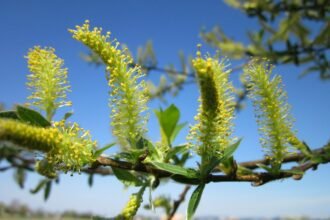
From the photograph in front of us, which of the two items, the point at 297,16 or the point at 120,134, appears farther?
the point at 297,16

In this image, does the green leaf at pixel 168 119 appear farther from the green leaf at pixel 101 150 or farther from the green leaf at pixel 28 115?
the green leaf at pixel 28 115

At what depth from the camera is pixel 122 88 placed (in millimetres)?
1089

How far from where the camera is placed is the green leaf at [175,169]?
0.97 metres

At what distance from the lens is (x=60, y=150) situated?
0.92m

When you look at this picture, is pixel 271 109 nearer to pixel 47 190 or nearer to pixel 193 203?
pixel 193 203

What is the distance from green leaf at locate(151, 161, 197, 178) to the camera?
38.0 inches

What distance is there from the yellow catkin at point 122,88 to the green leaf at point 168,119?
0.04 meters

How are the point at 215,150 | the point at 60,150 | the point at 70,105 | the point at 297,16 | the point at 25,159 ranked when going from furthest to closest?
the point at 25,159
the point at 297,16
the point at 70,105
the point at 215,150
the point at 60,150

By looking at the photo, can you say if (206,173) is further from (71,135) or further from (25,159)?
(25,159)

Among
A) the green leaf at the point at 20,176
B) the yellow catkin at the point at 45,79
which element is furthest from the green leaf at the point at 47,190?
the yellow catkin at the point at 45,79

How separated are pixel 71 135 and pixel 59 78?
201 millimetres

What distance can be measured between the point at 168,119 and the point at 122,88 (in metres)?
0.15

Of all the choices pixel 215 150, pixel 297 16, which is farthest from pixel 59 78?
pixel 297 16

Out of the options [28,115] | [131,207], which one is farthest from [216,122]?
[28,115]
